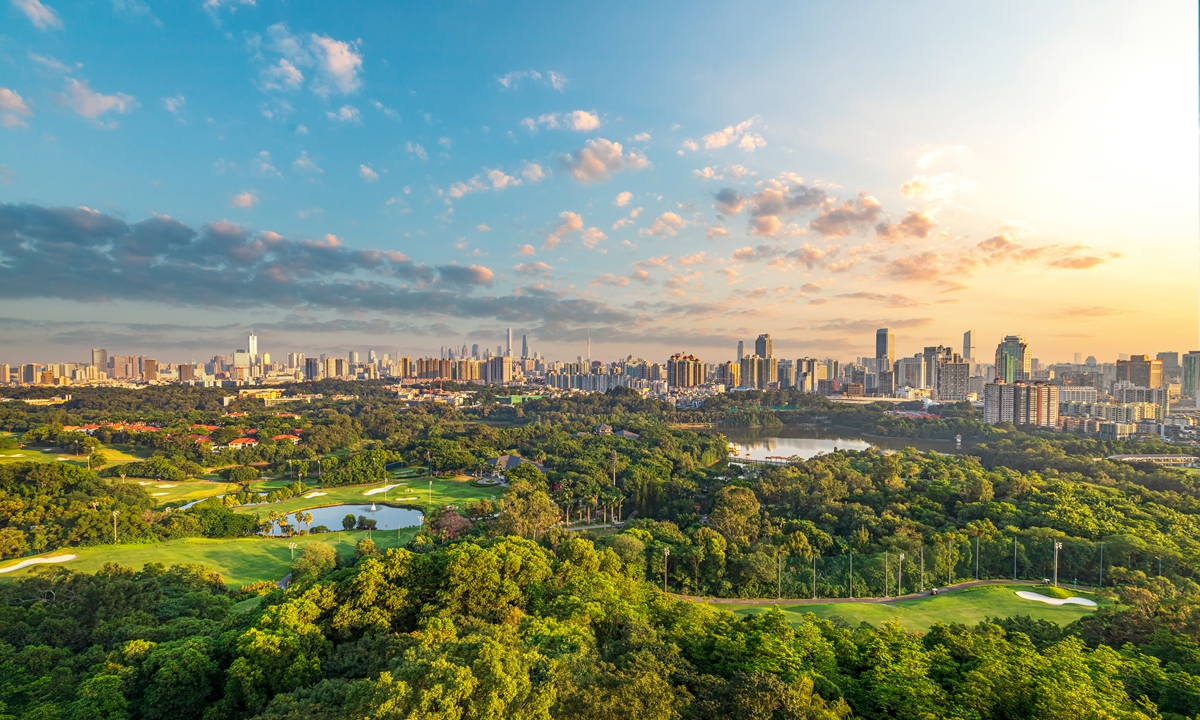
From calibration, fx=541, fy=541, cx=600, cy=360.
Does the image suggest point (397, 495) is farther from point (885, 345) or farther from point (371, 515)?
point (885, 345)

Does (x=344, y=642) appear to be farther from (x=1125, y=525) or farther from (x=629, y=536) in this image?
(x=1125, y=525)

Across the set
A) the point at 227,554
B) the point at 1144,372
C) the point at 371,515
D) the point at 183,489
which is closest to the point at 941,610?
the point at 227,554

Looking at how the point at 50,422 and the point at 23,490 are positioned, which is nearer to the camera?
the point at 23,490

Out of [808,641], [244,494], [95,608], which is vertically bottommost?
[244,494]

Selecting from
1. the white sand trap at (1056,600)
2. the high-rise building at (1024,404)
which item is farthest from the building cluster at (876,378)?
the white sand trap at (1056,600)

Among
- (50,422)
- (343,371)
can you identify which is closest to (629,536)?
(50,422)

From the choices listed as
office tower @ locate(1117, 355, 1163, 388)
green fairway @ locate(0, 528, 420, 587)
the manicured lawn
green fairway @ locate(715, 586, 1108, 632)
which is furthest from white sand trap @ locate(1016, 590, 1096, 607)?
office tower @ locate(1117, 355, 1163, 388)

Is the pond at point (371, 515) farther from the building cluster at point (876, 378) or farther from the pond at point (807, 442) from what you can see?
the building cluster at point (876, 378)
